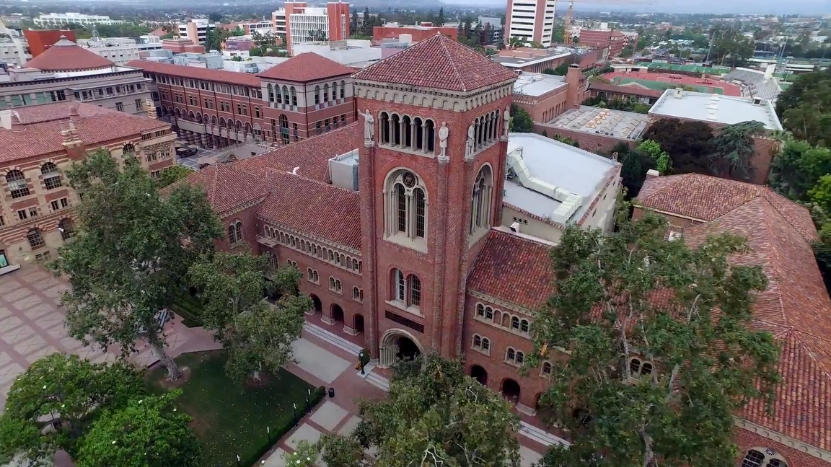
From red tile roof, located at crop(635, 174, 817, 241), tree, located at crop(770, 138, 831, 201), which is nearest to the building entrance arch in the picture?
red tile roof, located at crop(635, 174, 817, 241)

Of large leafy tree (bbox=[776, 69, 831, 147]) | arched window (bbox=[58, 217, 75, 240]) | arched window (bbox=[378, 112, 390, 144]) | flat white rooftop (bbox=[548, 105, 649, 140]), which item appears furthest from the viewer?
flat white rooftop (bbox=[548, 105, 649, 140])

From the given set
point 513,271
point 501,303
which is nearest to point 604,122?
point 513,271

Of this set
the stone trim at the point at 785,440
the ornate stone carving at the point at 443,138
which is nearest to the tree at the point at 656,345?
the stone trim at the point at 785,440

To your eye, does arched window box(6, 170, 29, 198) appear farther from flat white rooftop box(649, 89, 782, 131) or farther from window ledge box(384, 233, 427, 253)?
flat white rooftop box(649, 89, 782, 131)

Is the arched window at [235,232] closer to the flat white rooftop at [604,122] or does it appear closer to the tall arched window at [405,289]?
the tall arched window at [405,289]

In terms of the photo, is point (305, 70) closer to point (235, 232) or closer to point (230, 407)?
point (235, 232)
